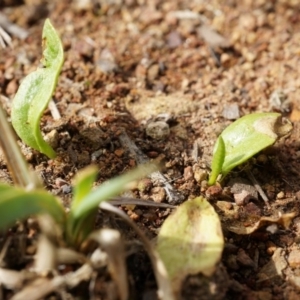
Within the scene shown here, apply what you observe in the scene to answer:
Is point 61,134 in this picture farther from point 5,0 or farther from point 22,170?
point 5,0

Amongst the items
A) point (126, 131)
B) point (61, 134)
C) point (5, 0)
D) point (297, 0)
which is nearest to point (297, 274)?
point (126, 131)

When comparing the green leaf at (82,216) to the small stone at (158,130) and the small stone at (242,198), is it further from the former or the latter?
the small stone at (158,130)

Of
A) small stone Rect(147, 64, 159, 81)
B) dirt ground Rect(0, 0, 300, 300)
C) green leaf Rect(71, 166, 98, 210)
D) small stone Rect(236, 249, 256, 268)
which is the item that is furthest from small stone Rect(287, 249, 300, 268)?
A: small stone Rect(147, 64, 159, 81)

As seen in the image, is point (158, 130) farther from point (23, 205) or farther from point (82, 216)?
point (23, 205)

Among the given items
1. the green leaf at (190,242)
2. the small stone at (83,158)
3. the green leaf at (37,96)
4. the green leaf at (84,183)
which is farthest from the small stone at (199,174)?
the green leaf at (84,183)

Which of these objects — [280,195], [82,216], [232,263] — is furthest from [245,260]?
[82,216]
